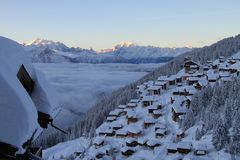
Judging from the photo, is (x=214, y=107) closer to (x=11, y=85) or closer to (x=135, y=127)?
(x=135, y=127)

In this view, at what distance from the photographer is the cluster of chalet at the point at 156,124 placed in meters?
62.5

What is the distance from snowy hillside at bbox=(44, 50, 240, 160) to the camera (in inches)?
2075

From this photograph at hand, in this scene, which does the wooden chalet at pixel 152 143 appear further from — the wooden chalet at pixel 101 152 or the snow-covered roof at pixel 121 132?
the snow-covered roof at pixel 121 132

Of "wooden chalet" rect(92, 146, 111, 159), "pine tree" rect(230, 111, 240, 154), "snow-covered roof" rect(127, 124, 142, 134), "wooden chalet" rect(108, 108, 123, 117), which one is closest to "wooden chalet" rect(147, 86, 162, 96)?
"wooden chalet" rect(108, 108, 123, 117)

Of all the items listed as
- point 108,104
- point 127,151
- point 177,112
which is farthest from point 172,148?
point 108,104

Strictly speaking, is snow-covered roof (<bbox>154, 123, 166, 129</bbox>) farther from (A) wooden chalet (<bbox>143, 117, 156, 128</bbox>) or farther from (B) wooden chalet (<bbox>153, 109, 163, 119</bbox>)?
(B) wooden chalet (<bbox>153, 109, 163, 119</bbox>)

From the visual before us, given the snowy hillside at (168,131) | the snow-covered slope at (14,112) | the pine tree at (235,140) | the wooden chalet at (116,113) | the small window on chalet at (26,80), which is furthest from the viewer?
the wooden chalet at (116,113)

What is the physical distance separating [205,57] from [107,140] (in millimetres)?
72970

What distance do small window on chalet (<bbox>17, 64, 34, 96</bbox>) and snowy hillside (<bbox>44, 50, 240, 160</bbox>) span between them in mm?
44841

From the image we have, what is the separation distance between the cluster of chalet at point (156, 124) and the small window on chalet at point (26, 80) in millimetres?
47990

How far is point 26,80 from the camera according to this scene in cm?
550

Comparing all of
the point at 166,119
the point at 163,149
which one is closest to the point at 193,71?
the point at 166,119

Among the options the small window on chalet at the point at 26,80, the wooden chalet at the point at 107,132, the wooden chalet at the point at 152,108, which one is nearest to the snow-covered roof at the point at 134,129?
the wooden chalet at the point at 107,132

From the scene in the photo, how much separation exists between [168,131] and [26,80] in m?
66.2
